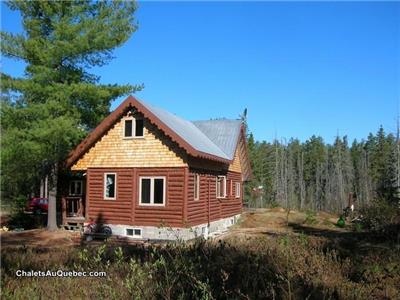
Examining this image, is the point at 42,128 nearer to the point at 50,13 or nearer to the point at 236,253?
the point at 50,13

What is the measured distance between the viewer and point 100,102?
21328 mm

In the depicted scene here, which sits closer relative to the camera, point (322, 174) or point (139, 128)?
point (139, 128)

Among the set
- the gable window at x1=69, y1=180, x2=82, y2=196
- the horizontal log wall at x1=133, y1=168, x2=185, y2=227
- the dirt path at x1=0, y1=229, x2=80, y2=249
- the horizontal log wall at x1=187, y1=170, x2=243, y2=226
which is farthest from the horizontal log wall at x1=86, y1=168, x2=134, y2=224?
the gable window at x1=69, y1=180, x2=82, y2=196

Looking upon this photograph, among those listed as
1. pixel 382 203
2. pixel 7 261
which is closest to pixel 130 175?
pixel 382 203

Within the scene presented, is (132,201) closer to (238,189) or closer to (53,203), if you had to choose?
(53,203)

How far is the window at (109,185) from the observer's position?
20734mm

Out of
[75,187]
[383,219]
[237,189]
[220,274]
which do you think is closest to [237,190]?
[237,189]

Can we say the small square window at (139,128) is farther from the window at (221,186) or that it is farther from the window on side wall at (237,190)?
the window on side wall at (237,190)

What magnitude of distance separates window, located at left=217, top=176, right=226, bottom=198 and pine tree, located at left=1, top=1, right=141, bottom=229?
7490 mm

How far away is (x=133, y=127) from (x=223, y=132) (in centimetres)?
871

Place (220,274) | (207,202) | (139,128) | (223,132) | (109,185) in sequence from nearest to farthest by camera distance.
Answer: (220,274) → (139,128) → (109,185) → (207,202) → (223,132)

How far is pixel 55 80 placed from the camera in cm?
2038

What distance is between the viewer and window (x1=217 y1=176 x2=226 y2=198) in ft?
82.2

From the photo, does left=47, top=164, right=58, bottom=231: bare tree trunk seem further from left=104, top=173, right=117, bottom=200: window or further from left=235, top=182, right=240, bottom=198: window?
left=235, top=182, right=240, bottom=198: window
